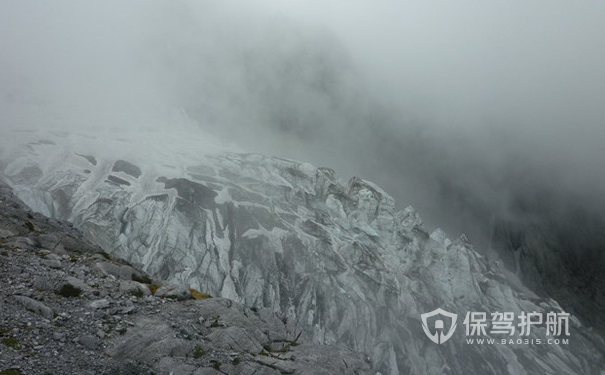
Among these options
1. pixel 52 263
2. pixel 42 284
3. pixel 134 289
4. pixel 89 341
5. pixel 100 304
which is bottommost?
pixel 89 341

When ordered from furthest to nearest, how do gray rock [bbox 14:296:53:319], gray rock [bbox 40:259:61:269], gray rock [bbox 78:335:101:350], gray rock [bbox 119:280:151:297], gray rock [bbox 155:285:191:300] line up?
gray rock [bbox 155:285:191:300] < gray rock [bbox 40:259:61:269] < gray rock [bbox 119:280:151:297] < gray rock [bbox 14:296:53:319] < gray rock [bbox 78:335:101:350]

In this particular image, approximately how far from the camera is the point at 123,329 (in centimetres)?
3891

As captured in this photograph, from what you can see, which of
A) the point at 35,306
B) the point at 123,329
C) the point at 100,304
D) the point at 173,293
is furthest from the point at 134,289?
the point at 35,306

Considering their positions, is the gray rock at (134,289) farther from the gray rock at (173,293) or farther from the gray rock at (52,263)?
the gray rock at (52,263)

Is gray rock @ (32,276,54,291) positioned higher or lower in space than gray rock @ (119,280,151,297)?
higher

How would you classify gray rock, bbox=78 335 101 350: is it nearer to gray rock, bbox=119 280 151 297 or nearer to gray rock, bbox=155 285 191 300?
gray rock, bbox=119 280 151 297

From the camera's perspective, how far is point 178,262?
176m

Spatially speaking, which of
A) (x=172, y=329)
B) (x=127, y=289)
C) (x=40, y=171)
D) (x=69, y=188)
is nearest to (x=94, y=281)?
(x=127, y=289)

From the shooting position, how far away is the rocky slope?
3372 cm

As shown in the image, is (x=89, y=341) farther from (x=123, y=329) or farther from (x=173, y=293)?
(x=173, y=293)

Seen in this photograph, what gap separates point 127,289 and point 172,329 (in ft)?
28.6

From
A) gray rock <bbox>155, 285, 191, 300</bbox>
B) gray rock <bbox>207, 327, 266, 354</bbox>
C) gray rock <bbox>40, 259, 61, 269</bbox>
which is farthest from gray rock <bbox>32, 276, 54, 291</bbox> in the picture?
gray rock <bbox>207, 327, 266, 354</bbox>

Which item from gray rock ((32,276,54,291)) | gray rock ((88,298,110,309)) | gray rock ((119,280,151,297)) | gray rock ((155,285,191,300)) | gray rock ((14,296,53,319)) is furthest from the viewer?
gray rock ((155,285,191,300))

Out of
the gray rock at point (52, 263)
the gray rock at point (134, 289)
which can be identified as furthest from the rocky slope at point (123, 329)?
the gray rock at point (134, 289)
